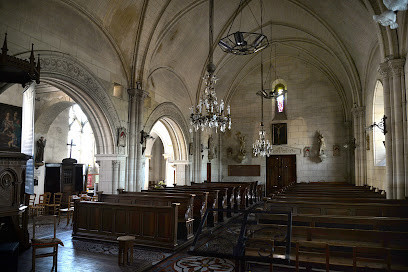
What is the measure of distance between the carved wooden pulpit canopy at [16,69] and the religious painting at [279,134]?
15853 millimetres

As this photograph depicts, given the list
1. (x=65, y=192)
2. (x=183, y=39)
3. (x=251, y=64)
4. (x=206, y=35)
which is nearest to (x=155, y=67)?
(x=183, y=39)

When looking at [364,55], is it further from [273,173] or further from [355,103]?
[273,173]

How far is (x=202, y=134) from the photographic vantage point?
18.1 metres

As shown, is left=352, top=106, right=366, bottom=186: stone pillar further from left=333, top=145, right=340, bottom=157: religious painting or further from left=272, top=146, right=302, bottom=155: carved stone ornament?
left=272, top=146, right=302, bottom=155: carved stone ornament

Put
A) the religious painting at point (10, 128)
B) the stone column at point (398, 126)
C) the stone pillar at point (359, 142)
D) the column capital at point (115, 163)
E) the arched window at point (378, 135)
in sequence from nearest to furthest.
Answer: the religious painting at point (10, 128) → the stone column at point (398, 126) → the column capital at point (115, 163) → the arched window at point (378, 135) → the stone pillar at point (359, 142)

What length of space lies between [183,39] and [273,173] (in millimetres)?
10569

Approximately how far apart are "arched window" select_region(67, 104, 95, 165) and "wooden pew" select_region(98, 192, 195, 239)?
34.5 feet

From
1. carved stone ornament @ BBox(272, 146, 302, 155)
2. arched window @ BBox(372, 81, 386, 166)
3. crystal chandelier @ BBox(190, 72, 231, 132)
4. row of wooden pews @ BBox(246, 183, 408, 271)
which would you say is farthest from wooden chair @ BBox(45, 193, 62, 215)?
carved stone ornament @ BBox(272, 146, 302, 155)

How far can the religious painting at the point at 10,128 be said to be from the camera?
631 cm

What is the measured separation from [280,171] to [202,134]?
5.78 meters

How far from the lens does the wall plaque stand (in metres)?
19.7

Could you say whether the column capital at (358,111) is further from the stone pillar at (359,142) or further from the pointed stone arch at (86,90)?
the pointed stone arch at (86,90)

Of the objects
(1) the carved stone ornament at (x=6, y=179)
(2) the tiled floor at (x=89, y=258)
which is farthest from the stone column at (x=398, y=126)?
(1) the carved stone ornament at (x=6, y=179)

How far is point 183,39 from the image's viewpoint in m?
13.9
